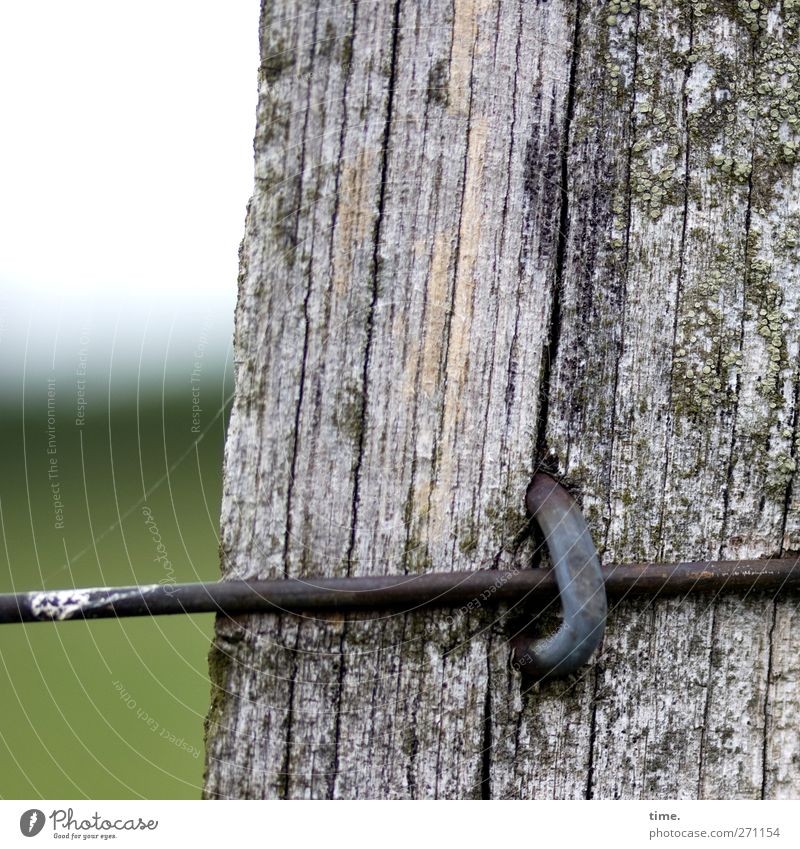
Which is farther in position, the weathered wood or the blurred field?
the blurred field

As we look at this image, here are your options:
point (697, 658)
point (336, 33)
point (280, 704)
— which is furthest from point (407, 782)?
point (336, 33)

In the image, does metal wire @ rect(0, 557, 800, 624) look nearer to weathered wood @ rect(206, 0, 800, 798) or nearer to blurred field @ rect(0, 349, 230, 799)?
weathered wood @ rect(206, 0, 800, 798)

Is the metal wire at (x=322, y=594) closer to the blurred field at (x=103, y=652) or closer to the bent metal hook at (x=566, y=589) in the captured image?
the bent metal hook at (x=566, y=589)

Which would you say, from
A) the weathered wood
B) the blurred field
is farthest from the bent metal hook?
the blurred field

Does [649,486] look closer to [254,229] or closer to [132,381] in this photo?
[254,229]

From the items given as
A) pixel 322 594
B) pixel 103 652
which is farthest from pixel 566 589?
pixel 103 652

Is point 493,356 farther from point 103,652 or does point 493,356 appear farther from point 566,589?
point 103,652
